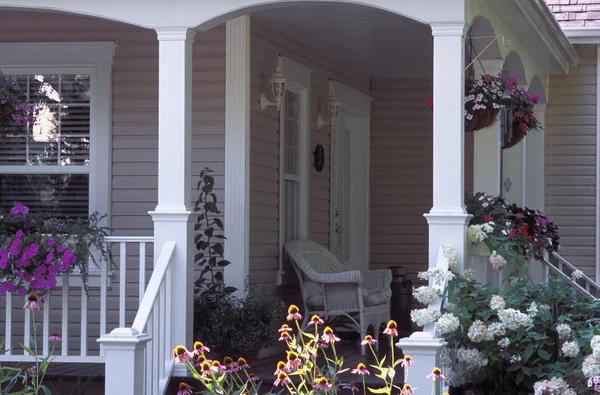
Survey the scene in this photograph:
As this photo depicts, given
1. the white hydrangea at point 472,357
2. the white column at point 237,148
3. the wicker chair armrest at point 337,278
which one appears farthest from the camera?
the wicker chair armrest at point 337,278

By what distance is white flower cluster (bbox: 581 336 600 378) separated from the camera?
544 cm

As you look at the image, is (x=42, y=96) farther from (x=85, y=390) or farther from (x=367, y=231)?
(x=367, y=231)

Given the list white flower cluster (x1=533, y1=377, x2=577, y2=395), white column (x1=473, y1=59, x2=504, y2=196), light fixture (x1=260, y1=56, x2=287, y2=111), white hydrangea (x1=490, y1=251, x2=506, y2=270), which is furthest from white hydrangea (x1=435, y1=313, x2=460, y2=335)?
light fixture (x1=260, y1=56, x2=287, y2=111)

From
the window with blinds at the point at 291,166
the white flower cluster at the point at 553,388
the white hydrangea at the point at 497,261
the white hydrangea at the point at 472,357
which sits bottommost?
the white flower cluster at the point at 553,388

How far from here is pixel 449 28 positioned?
6348 mm

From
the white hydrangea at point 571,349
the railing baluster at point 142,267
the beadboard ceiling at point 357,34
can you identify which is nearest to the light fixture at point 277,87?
the beadboard ceiling at point 357,34

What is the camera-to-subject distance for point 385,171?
11.7m

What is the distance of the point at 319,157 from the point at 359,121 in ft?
5.86

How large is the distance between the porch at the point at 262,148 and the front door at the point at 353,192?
0.02 metres

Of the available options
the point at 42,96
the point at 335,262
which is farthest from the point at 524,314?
the point at 42,96

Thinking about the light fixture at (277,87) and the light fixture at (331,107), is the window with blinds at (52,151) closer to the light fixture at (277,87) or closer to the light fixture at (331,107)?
the light fixture at (277,87)

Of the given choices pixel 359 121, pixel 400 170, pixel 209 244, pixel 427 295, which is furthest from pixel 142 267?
pixel 400 170

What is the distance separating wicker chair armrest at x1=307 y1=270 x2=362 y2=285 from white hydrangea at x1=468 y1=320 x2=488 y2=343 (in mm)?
2370

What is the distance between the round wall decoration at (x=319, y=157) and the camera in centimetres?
977
